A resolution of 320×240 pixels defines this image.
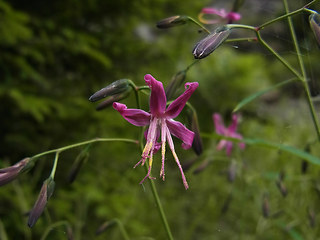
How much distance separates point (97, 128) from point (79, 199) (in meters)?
0.64

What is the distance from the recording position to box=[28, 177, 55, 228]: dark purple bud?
101cm

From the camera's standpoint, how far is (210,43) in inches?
36.5

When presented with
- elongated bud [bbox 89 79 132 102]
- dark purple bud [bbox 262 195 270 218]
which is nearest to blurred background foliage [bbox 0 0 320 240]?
dark purple bud [bbox 262 195 270 218]

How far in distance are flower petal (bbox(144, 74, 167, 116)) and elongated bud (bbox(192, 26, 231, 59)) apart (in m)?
0.11

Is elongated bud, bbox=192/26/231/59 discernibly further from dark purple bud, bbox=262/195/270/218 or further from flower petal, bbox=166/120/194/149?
dark purple bud, bbox=262/195/270/218

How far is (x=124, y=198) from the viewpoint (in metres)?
3.21

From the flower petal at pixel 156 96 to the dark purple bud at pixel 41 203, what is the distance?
13.3 inches

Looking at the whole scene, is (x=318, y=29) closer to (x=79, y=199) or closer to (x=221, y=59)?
(x=79, y=199)

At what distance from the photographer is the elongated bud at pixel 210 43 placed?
2.95 ft

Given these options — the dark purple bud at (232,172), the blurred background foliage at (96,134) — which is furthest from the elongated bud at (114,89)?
the blurred background foliage at (96,134)

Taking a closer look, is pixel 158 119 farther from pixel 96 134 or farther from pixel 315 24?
pixel 96 134

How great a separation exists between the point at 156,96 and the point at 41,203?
1.33ft

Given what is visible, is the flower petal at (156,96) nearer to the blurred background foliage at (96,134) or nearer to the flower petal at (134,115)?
the flower petal at (134,115)

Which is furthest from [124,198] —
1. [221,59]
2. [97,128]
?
[221,59]
